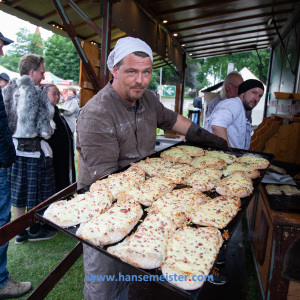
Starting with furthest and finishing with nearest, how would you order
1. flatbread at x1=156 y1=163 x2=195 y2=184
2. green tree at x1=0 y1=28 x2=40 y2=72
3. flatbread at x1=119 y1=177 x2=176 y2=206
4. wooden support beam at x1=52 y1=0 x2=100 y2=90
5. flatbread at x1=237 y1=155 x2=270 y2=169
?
green tree at x1=0 y1=28 x2=40 y2=72
wooden support beam at x1=52 y1=0 x2=100 y2=90
flatbread at x1=237 y1=155 x2=270 y2=169
flatbread at x1=156 y1=163 x2=195 y2=184
flatbread at x1=119 y1=177 x2=176 y2=206

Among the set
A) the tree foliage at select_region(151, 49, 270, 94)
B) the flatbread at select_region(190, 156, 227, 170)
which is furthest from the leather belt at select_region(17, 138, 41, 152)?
the tree foliage at select_region(151, 49, 270, 94)

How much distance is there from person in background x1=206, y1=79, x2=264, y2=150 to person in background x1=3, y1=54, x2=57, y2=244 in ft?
7.82

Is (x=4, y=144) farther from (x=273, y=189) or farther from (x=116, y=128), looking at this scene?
(x=273, y=189)

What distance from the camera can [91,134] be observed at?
1967 millimetres

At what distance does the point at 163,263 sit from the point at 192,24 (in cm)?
670

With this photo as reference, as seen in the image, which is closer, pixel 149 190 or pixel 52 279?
pixel 149 190

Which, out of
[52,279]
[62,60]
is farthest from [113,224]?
[62,60]

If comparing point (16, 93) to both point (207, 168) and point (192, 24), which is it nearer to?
point (207, 168)

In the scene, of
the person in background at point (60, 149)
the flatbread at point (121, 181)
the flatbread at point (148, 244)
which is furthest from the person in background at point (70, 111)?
the flatbread at point (148, 244)

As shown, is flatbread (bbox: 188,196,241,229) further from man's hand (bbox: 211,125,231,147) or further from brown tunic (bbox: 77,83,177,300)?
man's hand (bbox: 211,125,231,147)

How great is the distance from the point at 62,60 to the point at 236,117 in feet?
151

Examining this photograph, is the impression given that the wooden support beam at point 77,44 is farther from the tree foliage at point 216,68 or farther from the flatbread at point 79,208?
the tree foliage at point 216,68

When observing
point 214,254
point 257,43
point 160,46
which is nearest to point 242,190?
point 214,254

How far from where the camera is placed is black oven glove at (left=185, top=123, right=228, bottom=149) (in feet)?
9.69
